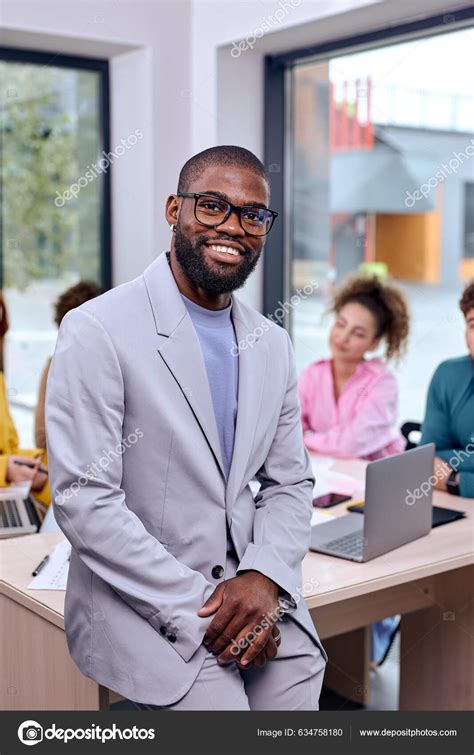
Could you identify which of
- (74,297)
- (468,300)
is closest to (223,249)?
(468,300)

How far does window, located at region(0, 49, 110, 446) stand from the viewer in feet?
13.8

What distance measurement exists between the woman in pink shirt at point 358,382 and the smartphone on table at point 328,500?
1.98ft

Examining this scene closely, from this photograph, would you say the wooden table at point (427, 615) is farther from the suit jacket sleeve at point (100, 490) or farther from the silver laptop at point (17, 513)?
the silver laptop at point (17, 513)

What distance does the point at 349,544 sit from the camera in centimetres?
229

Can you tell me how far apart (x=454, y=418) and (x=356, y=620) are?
73cm

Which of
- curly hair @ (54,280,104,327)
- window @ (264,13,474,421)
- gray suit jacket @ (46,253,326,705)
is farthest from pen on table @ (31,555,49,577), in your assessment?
window @ (264,13,474,421)

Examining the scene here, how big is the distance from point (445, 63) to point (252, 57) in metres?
0.96

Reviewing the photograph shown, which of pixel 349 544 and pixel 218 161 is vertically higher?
pixel 218 161

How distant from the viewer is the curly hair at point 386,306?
11.7ft

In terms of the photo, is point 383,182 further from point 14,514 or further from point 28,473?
point 14,514

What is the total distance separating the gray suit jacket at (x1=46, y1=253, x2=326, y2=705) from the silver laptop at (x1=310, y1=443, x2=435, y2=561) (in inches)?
13.3

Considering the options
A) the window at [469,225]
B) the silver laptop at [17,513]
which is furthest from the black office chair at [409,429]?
the silver laptop at [17,513]

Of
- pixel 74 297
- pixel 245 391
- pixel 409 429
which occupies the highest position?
pixel 74 297

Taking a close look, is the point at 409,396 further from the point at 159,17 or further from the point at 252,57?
the point at 159,17
